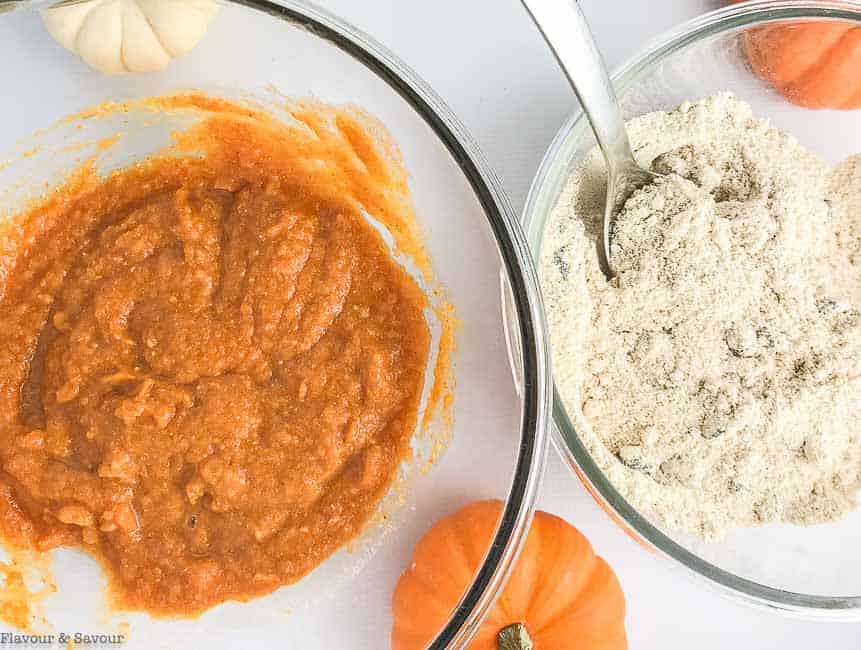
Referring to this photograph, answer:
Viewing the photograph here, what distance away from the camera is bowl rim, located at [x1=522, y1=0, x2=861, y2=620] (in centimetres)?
149

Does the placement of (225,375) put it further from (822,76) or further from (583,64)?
(822,76)

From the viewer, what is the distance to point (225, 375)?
153cm

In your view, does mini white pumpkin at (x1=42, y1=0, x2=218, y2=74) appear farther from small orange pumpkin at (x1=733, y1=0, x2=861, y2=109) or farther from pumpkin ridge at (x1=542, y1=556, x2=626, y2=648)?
pumpkin ridge at (x1=542, y1=556, x2=626, y2=648)

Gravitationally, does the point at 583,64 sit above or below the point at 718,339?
above

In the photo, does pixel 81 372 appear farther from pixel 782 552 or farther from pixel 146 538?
pixel 782 552

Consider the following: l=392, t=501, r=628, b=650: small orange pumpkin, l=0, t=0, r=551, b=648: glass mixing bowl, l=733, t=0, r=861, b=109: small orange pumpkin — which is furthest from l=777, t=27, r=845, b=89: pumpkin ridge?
l=392, t=501, r=628, b=650: small orange pumpkin

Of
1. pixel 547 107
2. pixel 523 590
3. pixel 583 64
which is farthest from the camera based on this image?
pixel 547 107

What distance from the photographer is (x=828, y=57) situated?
5.46 feet

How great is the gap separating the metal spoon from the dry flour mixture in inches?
1.4

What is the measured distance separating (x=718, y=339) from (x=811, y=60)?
0.63 meters

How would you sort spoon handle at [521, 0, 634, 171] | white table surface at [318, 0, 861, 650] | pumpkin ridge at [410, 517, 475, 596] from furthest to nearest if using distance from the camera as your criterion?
1. white table surface at [318, 0, 861, 650]
2. pumpkin ridge at [410, 517, 475, 596]
3. spoon handle at [521, 0, 634, 171]

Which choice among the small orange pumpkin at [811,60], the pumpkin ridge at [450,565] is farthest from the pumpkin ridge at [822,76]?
the pumpkin ridge at [450,565]

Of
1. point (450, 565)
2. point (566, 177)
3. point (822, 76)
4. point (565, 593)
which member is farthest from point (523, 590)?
point (822, 76)

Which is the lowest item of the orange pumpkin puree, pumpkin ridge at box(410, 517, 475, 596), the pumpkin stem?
the pumpkin stem
